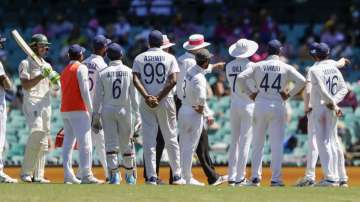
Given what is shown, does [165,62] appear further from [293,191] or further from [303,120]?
[303,120]

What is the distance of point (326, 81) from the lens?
20312 mm

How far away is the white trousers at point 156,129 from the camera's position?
19.8 meters

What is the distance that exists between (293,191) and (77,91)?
3.73 meters

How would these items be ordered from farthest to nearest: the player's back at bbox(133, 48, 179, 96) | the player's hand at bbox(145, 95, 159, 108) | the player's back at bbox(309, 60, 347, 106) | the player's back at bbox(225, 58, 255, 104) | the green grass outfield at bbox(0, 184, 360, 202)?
the player's back at bbox(225, 58, 255, 104) → the player's back at bbox(309, 60, 347, 106) → the player's back at bbox(133, 48, 179, 96) → the player's hand at bbox(145, 95, 159, 108) → the green grass outfield at bbox(0, 184, 360, 202)

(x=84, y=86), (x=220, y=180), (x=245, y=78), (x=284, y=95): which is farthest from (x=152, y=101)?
(x=220, y=180)

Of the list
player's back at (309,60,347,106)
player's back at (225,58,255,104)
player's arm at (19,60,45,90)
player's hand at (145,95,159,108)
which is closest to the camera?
player's hand at (145,95,159,108)

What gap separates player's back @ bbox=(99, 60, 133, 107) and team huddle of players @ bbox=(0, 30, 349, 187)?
2 cm

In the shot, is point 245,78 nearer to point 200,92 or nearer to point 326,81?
point 200,92

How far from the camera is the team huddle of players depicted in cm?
1977

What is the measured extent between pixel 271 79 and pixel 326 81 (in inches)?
36.0

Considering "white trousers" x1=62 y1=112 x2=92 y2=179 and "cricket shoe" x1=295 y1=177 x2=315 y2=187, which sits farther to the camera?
"cricket shoe" x1=295 y1=177 x2=315 y2=187

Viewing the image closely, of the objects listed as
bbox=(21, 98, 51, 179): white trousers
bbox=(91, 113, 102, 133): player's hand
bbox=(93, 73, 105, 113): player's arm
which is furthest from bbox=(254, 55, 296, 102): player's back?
bbox=(21, 98, 51, 179): white trousers

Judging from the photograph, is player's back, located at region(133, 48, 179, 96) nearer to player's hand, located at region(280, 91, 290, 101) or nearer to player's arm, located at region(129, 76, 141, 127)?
player's arm, located at region(129, 76, 141, 127)

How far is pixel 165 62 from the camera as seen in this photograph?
1964 cm
